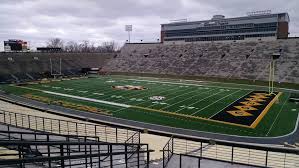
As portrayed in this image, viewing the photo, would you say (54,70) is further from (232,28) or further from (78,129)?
(232,28)

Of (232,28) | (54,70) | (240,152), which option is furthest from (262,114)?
(232,28)

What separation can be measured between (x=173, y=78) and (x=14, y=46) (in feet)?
139

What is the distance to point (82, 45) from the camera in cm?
17275

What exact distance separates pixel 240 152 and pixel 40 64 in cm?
5655

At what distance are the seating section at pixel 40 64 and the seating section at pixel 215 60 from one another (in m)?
6.59

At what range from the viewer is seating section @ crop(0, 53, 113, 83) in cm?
5338

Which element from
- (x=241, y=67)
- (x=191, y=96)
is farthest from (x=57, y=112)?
(x=241, y=67)

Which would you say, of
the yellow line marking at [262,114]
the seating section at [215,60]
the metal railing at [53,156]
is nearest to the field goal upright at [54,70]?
the seating section at [215,60]

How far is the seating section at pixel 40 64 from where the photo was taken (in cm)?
5338

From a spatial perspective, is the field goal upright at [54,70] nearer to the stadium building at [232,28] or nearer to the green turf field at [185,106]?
the green turf field at [185,106]

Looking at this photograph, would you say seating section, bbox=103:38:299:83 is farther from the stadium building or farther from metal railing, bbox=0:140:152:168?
metal railing, bbox=0:140:152:168

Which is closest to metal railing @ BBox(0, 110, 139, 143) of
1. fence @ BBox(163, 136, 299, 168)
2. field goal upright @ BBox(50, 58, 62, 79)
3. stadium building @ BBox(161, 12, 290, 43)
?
fence @ BBox(163, 136, 299, 168)

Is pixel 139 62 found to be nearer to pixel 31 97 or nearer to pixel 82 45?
pixel 31 97

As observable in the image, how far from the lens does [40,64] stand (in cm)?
6125
